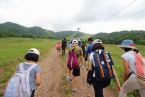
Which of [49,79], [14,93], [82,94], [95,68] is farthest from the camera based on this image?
[49,79]

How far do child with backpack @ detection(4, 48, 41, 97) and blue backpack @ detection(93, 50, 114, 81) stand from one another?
5.09 ft

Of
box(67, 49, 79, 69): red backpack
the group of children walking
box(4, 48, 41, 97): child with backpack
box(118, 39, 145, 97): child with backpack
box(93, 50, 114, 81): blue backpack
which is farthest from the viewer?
box(67, 49, 79, 69): red backpack

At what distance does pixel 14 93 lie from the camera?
523cm

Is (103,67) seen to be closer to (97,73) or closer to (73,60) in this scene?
→ (97,73)

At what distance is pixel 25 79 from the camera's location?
543cm

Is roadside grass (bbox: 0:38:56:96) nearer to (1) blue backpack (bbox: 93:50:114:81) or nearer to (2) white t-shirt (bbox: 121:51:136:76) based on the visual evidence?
(1) blue backpack (bbox: 93:50:114:81)

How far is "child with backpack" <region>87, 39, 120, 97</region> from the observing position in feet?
21.7

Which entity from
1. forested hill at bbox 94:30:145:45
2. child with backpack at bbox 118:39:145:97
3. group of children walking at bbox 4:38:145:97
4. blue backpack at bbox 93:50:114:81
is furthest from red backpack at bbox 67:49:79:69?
forested hill at bbox 94:30:145:45

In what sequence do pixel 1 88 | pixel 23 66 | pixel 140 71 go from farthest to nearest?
pixel 1 88, pixel 140 71, pixel 23 66

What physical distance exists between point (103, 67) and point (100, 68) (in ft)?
0.24

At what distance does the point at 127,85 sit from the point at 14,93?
2656mm

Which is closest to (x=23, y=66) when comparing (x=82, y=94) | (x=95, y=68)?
(x=95, y=68)

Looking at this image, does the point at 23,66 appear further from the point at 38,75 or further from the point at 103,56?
the point at 103,56

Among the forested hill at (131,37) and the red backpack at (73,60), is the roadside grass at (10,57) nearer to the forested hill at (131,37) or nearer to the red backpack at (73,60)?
the red backpack at (73,60)
